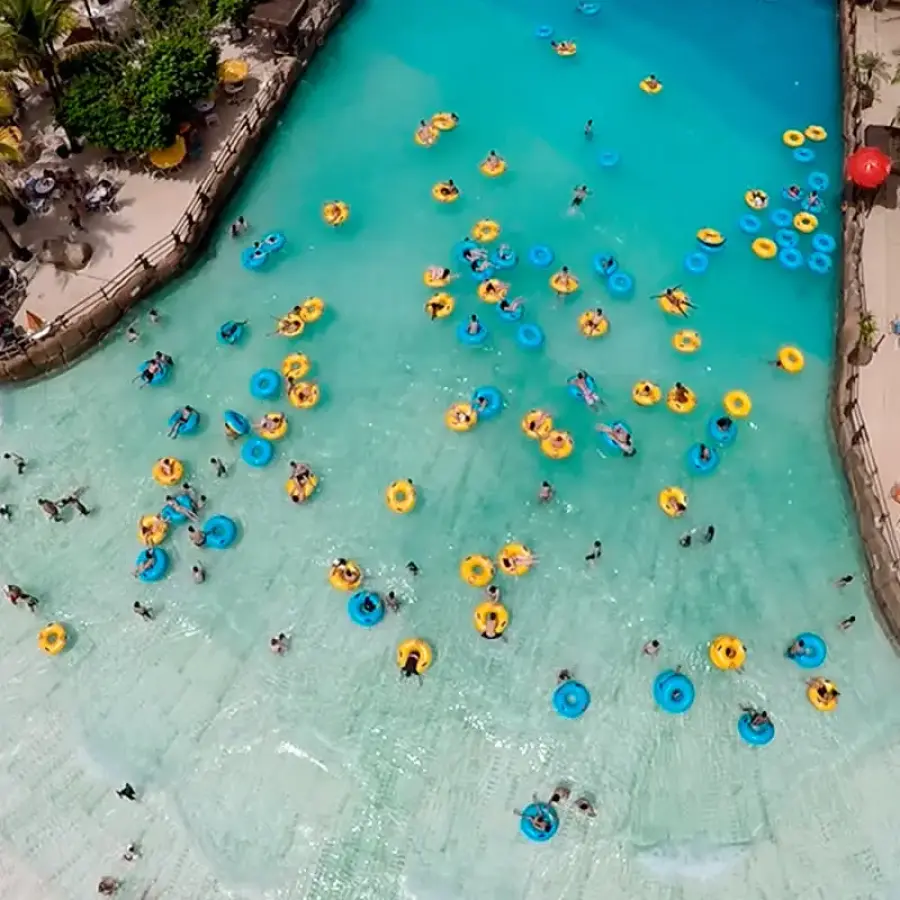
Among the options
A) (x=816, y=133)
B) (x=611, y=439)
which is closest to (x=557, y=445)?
(x=611, y=439)

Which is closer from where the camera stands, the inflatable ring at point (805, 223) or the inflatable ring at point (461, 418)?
the inflatable ring at point (461, 418)

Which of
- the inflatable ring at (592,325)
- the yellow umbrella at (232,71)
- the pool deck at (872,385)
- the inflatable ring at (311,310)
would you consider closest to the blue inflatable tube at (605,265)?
the inflatable ring at (592,325)

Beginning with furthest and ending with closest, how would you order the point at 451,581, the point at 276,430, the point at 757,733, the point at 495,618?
1. the point at 276,430
2. the point at 451,581
3. the point at 495,618
4. the point at 757,733

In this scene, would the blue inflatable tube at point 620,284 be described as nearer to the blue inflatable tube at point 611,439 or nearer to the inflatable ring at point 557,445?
the blue inflatable tube at point 611,439

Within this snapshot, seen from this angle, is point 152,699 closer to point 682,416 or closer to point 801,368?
point 682,416

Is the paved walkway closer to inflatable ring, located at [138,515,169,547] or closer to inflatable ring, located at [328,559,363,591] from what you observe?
inflatable ring, located at [328,559,363,591]

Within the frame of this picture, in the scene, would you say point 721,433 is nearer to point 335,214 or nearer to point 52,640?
point 335,214
